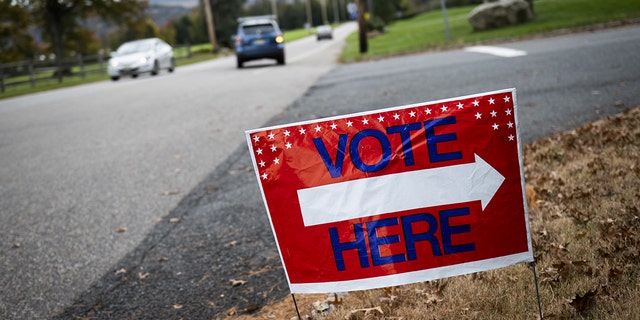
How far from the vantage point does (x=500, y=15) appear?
22844 millimetres

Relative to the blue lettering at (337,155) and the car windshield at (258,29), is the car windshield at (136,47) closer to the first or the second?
the car windshield at (258,29)

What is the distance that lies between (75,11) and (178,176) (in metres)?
50.2

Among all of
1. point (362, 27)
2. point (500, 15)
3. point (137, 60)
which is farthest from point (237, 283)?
point (137, 60)

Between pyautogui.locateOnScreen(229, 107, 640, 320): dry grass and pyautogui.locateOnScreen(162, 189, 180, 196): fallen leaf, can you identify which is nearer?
pyautogui.locateOnScreen(229, 107, 640, 320): dry grass

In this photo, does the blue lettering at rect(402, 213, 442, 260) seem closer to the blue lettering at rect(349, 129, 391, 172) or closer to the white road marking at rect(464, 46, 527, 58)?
the blue lettering at rect(349, 129, 391, 172)

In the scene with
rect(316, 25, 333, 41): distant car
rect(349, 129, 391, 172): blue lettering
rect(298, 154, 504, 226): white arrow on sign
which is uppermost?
rect(349, 129, 391, 172): blue lettering

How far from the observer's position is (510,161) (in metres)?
2.63

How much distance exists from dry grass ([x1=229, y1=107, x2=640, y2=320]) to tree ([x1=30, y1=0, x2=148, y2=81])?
49914 mm

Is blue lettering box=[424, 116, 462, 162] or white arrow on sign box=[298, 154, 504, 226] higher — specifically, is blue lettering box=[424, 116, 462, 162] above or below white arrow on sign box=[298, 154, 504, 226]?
above

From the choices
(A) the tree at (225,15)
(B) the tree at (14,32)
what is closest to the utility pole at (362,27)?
(B) the tree at (14,32)

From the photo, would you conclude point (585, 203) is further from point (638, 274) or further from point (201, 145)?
point (201, 145)

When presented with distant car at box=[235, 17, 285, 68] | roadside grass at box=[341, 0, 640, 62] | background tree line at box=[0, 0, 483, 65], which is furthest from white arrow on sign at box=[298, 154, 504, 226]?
background tree line at box=[0, 0, 483, 65]

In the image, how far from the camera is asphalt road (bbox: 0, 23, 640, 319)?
390cm

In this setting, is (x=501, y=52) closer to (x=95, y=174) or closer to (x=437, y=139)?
(x=95, y=174)
